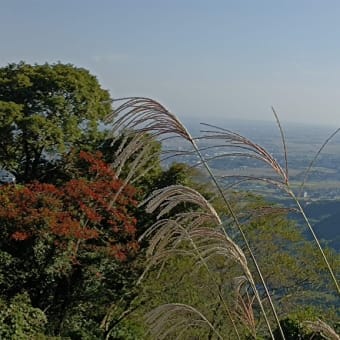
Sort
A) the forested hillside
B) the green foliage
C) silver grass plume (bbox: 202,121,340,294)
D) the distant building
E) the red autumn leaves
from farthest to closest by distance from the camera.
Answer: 1. the distant building
2. the red autumn leaves
3. the forested hillside
4. the green foliage
5. silver grass plume (bbox: 202,121,340,294)

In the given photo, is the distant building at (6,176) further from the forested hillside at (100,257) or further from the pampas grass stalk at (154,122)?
the pampas grass stalk at (154,122)

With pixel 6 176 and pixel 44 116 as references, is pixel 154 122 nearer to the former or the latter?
pixel 44 116

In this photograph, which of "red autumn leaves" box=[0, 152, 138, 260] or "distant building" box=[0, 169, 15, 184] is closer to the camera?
"red autumn leaves" box=[0, 152, 138, 260]

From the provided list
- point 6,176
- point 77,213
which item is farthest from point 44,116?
point 77,213

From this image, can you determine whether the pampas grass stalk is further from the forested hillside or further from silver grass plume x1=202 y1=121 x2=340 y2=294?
the forested hillside

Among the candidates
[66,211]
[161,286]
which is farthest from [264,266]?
[66,211]

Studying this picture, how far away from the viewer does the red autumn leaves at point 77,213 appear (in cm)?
766

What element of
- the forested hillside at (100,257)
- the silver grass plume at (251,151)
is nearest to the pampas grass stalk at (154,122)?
the silver grass plume at (251,151)

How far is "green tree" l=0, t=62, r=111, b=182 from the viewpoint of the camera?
10.5 meters

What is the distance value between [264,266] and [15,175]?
17.1ft

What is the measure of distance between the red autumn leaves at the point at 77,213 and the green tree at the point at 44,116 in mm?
1676

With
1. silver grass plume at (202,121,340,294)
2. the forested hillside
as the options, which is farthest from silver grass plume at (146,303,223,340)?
the forested hillside

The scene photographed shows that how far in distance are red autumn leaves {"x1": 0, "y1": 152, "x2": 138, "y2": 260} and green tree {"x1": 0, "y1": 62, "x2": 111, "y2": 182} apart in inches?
66.0

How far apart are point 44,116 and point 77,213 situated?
10.3 feet
